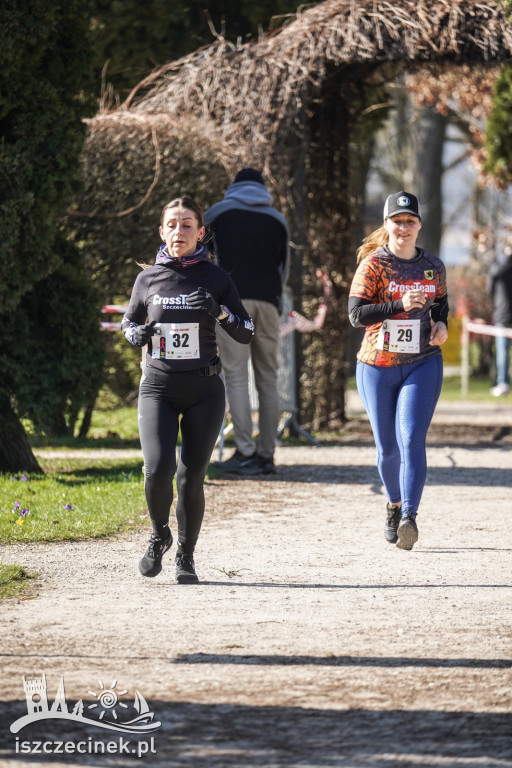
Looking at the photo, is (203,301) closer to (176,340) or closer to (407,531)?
(176,340)

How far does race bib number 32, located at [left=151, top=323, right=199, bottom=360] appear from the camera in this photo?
5.79 meters

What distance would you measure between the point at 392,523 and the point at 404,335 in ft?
3.48

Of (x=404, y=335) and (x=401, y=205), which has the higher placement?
(x=401, y=205)

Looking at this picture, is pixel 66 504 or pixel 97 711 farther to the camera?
pixel 66 504

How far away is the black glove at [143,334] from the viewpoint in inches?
226

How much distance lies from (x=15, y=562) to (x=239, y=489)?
3.04m

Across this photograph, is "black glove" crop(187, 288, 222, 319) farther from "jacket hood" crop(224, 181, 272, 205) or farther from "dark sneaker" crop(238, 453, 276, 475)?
"dark sneaker" crop(238, 453, 276, 475)

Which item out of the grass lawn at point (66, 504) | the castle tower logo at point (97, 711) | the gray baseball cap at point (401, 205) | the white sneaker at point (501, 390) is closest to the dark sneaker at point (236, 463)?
the grass lawn at point (66, 504)

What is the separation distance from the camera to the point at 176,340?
5.80m

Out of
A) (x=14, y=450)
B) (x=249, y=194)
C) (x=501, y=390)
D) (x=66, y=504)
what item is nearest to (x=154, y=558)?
(x=66, y=504)

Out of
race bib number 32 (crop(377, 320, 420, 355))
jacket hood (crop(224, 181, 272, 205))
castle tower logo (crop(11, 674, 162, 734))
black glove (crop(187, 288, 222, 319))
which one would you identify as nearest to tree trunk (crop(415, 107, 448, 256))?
jacket hood (crop(224, 181, 272, 205))

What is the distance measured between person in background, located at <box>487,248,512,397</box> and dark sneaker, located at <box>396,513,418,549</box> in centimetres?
1387

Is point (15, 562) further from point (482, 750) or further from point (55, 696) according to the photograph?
point (482, 750)

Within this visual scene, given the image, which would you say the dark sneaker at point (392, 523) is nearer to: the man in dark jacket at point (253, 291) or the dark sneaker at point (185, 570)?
the dark sneaker at point (185, 570)
